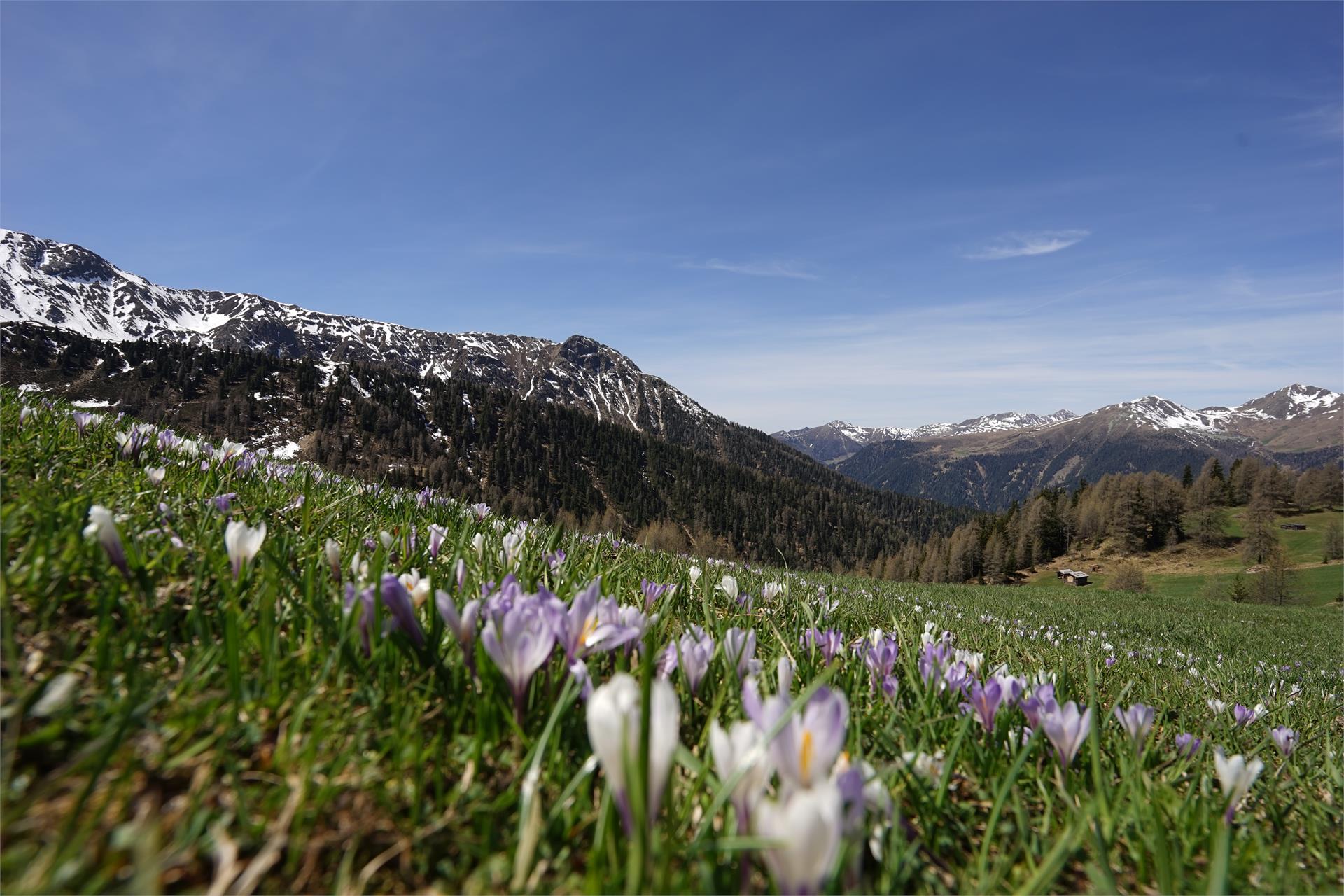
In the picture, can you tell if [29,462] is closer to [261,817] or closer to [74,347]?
[261,817]

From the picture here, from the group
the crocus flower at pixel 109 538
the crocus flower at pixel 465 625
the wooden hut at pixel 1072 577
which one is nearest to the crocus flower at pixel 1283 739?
the crocus flower at pixel 465 625

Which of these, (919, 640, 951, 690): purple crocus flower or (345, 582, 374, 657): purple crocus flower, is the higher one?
(345, 582, 374, 657): purple crocus flower

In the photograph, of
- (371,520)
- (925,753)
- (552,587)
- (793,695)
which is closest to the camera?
(925,753)

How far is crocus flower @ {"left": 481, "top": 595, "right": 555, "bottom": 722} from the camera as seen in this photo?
4.72ft

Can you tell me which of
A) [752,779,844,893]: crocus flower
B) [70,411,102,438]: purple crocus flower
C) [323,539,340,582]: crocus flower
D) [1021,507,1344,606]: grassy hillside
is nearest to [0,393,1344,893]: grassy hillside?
[752,779,844,893]: crocus flower

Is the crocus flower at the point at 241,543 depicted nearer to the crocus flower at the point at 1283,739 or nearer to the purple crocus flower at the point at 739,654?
the purple crocus flower at the point at 739,654

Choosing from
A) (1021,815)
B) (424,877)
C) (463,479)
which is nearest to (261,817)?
(424,877)

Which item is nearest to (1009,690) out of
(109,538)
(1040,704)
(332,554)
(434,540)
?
(1040,704)

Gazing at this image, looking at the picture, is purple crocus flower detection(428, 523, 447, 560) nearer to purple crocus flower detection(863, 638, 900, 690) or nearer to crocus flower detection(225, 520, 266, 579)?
crocus flower detection(225, 520, 266, 579)

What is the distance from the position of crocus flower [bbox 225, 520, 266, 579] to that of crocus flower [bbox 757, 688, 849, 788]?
5.89ft

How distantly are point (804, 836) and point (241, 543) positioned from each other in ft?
6.55

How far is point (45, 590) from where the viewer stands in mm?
1641

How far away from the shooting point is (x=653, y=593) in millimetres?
2980

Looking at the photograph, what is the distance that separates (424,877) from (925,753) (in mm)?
1483
